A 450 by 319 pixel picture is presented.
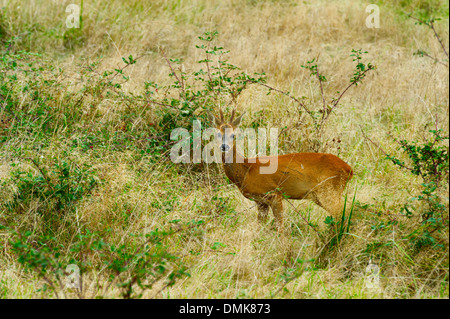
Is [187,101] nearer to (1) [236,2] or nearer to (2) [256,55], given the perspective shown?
(2) [256,55]

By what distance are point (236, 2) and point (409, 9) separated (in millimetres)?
3129

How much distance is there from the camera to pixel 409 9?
30.4 ft

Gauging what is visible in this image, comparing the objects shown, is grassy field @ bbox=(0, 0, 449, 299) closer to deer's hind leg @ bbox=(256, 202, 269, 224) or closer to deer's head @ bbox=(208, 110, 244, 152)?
deer's hind leg @ bbox=(256, 202, 269, 224)

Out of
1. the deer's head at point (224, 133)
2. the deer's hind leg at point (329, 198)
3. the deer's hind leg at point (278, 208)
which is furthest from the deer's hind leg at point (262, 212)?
the deer's head at point (224, 133)

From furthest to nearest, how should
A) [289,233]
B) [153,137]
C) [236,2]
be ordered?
[236,2], [153,137], [289,233]

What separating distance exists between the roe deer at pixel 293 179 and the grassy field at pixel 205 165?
21 cm

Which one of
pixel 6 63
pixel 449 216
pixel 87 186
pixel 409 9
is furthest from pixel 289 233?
pixel 409 9

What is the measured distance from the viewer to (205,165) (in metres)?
5.10

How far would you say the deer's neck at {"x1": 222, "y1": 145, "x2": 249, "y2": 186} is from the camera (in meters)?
4.24

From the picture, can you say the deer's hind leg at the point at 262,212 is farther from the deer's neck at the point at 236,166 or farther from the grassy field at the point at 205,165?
the deer's neck at the point at 236,166

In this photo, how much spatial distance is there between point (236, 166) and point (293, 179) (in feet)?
1.55

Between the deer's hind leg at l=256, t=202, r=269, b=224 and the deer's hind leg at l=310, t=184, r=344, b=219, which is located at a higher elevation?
the deer's hind leg at l=310, t=184, r=344, b=219

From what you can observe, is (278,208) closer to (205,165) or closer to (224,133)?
(224,133)

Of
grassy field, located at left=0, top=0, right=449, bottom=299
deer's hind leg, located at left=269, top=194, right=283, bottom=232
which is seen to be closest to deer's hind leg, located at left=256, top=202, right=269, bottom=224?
grassy field, located at left=0, top=0, right=449, bottom=299
